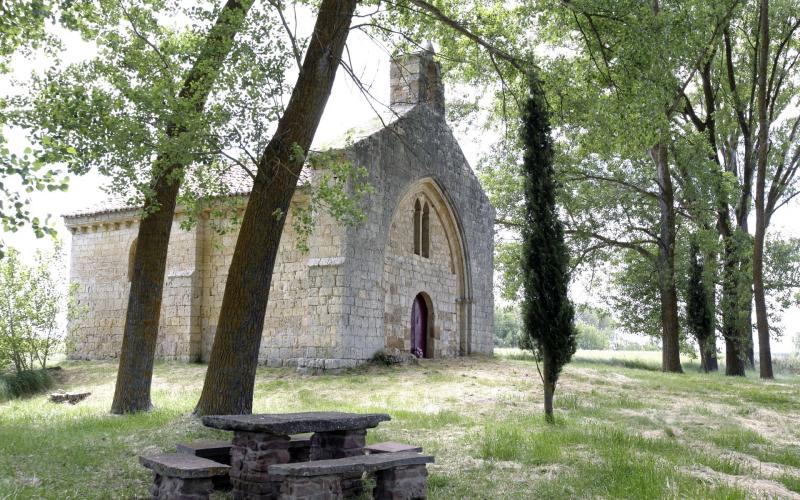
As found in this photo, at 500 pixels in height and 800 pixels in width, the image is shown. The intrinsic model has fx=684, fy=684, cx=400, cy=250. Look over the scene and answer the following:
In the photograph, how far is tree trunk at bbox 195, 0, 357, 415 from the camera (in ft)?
26.0

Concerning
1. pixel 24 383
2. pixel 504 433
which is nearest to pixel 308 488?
pixel 504 433

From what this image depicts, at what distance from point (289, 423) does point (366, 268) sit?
1131 cm

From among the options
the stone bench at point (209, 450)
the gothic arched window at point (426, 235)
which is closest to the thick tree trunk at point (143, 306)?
the stone bench at point (209, 450)

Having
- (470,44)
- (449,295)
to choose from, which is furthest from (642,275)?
(470,44)

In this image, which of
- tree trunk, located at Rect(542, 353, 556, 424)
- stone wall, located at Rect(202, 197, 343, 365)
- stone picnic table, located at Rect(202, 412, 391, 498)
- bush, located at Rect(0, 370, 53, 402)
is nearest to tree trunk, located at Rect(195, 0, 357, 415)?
stone picnic table, located at Rect(202, 412, 391, 498)

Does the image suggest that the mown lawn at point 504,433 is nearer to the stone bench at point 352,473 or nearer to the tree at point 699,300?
the stone bench at point 352,473

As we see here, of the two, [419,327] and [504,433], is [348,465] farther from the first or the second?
[419,327]

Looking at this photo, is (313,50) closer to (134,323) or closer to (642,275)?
(134,323)

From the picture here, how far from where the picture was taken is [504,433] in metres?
Answer: 8.32

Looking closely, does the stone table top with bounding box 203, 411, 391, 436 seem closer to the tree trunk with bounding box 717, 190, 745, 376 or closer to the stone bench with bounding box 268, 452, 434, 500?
the stone bench with bounding box 268, 452, 434, 500

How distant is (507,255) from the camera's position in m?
24.9

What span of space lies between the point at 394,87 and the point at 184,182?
10829 mm

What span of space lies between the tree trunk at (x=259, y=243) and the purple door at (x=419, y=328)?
1130 cm

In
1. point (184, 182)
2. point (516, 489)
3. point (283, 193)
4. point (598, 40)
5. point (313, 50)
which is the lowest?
point (516, 489)
